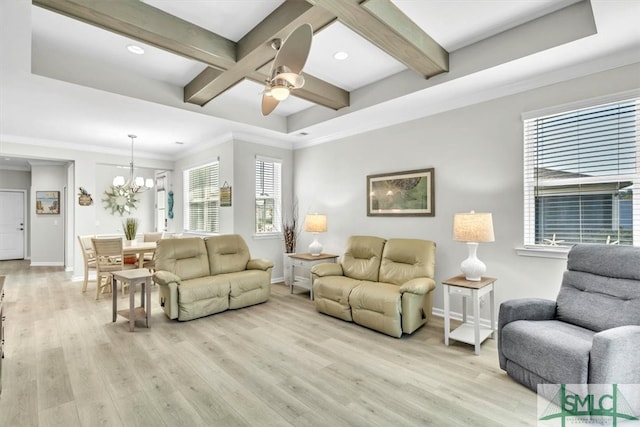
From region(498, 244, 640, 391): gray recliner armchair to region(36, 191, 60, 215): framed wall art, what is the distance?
10143mm

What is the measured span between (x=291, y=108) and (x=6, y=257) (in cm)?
979

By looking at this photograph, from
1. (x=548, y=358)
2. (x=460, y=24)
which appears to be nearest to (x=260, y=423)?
(x=548, y=358)

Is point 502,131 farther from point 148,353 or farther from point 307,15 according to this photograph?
point 148,353

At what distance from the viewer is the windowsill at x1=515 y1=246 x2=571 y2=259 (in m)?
3.04

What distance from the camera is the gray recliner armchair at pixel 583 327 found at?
1.91 meters

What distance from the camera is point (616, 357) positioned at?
1.88m

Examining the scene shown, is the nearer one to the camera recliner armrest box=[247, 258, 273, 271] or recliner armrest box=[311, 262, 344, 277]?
recliner armrest box=[311, 262, 344, 277]

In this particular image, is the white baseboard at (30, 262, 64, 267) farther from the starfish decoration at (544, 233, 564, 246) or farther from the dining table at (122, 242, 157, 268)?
the starfish decoration at (544, 233, 564, 246)

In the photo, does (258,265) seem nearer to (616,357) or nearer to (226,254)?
(226,254)

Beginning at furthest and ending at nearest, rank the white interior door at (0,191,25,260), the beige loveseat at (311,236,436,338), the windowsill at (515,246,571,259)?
the white interior door at (0,191,25,260) < the beige loveseat at (311,236,436,338) < the windowsill at (515,246,571,259)

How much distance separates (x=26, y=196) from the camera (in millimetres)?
8969

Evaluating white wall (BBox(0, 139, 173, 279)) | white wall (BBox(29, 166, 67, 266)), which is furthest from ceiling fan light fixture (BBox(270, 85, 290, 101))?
white wall (BBox(29, 166, 67, 266))

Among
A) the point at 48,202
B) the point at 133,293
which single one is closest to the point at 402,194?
the point at 133,293

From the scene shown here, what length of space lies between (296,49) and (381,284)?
2.70m
